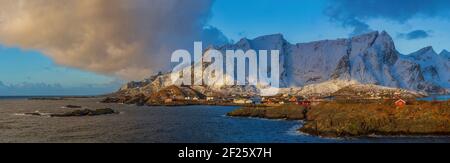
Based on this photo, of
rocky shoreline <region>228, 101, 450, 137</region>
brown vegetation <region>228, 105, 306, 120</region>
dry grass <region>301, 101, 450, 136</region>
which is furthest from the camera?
brown vegetation <region>228, 105, 306, 120</region>

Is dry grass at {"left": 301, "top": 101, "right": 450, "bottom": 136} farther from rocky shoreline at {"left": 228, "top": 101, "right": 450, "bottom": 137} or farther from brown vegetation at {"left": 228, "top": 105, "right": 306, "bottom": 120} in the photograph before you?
brown vegetation at {"left": 228, "top": 105, "right": 306, "bottom": 120}

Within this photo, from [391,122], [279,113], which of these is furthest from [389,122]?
[279,113]

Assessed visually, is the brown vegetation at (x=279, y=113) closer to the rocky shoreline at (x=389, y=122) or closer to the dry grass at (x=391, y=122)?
the rocky shoreline at (x=389, y=122)

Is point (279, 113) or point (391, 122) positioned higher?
point (279, 113)

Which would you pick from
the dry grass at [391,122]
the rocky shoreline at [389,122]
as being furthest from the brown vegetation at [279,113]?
the dry grass at [391,122]

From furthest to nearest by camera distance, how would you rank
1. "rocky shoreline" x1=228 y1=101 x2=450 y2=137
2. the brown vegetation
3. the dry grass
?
the brown vegetation
the dry grass
"rocky shoreline" x1=228 y1=101 x2=450 y2=137

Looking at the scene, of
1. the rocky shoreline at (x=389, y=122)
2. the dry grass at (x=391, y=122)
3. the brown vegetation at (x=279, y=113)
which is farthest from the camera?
the brown vegetation at (x=279, y=113)

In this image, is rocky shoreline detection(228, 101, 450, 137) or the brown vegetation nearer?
rocky shoreline detection(228, 101, 450, 137)

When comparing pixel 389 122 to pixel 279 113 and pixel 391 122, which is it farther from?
pixel 279 113

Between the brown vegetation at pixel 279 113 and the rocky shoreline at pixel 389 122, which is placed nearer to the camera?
the rocky shoreline at pixel 389 122

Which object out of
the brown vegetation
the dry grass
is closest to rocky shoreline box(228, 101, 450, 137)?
the dry grass
